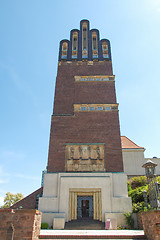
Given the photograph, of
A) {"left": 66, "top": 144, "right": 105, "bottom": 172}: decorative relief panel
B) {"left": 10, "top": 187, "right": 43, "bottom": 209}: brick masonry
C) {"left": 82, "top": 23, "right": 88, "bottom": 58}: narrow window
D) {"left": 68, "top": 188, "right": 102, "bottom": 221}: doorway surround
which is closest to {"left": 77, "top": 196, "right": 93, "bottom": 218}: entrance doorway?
{"left": 68, "top": 188, "right": 102, "bottom": 221}: doorway surround

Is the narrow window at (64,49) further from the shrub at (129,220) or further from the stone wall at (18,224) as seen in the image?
the stone wall at (18,224)

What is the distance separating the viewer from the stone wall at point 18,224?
7.11 meters

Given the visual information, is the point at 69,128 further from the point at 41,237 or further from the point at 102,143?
the point at 41,237

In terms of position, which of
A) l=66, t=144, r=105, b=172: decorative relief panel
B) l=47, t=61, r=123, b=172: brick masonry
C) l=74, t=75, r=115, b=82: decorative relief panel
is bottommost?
l=66, t=144, r=105, b=172: decorative relief panel

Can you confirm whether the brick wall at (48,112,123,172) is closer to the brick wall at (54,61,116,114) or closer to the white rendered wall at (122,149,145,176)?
the brick wall at (54,61,116,114)

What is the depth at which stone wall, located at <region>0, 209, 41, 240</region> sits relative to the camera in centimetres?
711

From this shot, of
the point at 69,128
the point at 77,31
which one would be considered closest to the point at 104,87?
the point at 69,128

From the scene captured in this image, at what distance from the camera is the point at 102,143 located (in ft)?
61.0

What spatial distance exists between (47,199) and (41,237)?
311 inches

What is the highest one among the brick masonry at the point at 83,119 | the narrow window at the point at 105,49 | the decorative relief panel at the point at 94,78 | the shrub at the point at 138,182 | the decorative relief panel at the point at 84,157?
the narrow window at the point at 105,49

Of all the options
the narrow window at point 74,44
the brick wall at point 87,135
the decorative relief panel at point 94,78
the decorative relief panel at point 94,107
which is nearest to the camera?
the brick wall at point 87,135

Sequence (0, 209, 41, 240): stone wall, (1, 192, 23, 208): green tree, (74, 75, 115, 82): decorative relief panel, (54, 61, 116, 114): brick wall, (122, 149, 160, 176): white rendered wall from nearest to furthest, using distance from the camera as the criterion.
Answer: (0, 209, 41, 240): stone wall
(54, 61, 116, 114): brick wall
(74, 75, 115, 82): decorative relief panel
(122, 149, 160, 176): white rendered wall
(1, 192, 23, 208): green tree

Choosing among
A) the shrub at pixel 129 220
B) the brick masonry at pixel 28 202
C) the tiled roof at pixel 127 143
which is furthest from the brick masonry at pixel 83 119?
the tiled roof at pixel 127 143

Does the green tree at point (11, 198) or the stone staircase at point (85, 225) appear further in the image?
the green tree at point (11, 198)
